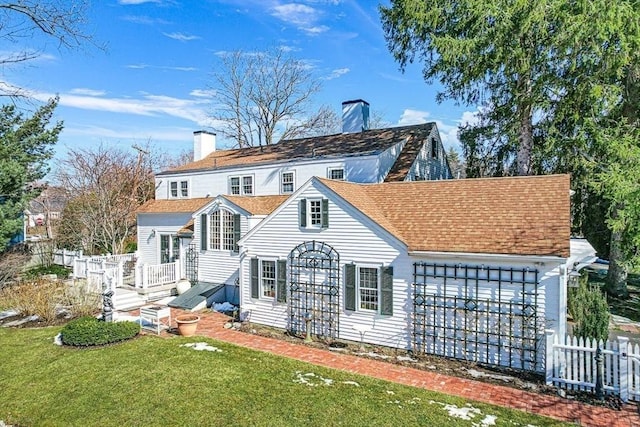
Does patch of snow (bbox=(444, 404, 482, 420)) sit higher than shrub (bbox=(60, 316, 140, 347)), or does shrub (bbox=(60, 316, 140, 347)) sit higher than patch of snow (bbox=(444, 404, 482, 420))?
shrub (bbox=(60, 316, 140, 347))

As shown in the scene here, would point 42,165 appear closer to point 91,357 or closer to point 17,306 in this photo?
point 17,306

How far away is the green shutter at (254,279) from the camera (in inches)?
569

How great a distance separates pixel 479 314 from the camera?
34.3ft

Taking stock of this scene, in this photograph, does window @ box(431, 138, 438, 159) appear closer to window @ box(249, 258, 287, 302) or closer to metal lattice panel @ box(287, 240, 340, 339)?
metal lattice panel @ box(287, 240, 340, 339)

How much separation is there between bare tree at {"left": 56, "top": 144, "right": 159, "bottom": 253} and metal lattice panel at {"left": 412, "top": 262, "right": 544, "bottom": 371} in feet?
69.7

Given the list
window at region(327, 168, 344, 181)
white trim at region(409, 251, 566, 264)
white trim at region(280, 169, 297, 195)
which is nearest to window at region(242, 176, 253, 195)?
white trim at region(280, 169, 297, 195)

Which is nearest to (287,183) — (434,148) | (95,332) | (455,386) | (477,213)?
(434,148)

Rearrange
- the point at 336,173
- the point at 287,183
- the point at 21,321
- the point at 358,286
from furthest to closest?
the point at 287,183, the point at 336,173, the point at 21,321, the point at 358,286

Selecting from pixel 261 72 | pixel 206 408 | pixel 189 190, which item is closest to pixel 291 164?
pixel 189 190

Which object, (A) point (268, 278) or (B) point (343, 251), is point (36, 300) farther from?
(B) point (343, 251)

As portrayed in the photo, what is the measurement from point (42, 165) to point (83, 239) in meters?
8.83

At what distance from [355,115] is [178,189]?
1240 cm

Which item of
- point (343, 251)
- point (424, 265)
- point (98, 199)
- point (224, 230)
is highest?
point (98, 199)

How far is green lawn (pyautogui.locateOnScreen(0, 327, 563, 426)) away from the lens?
24.7ft
